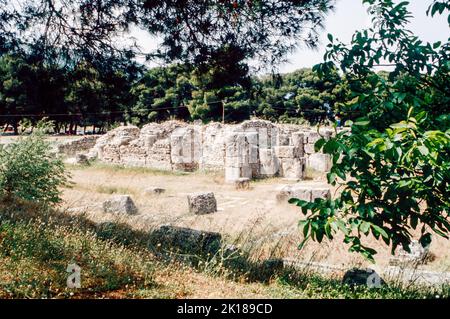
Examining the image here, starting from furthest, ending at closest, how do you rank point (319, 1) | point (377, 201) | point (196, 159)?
point (196, 159), point (319, 1), point (377, 201)

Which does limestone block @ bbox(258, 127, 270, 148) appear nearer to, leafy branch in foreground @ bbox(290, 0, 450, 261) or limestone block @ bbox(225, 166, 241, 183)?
limestone block @ bbox(225, 166, 241, 183)

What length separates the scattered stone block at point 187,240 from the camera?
18.0ft

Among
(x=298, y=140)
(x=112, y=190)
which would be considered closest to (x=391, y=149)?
(x=112, y=190)

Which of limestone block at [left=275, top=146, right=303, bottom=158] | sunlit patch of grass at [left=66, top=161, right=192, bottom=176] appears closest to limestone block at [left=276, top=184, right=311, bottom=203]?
limestone block at [left=275, top=146, right=303, bottom=158]

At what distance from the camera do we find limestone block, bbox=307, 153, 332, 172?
1838cm

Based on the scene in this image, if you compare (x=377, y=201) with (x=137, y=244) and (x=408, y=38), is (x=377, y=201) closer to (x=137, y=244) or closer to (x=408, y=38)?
(x=408, y=38)

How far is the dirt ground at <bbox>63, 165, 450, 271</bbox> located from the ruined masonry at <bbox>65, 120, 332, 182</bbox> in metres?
0.95

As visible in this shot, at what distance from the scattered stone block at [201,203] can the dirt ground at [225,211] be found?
220 millimetres

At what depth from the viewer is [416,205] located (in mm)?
2553

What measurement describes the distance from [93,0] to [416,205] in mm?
4798

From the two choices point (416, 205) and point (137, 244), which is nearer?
point (416, 205)

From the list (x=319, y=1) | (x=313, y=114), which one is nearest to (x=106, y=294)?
(x=319, y=1)

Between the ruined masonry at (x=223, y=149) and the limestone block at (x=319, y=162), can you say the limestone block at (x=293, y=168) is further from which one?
the limestone block at (x=319, y=162)

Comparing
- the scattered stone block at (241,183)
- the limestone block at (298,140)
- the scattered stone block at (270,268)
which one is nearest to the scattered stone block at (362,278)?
the scattered stone block at (270,268)
